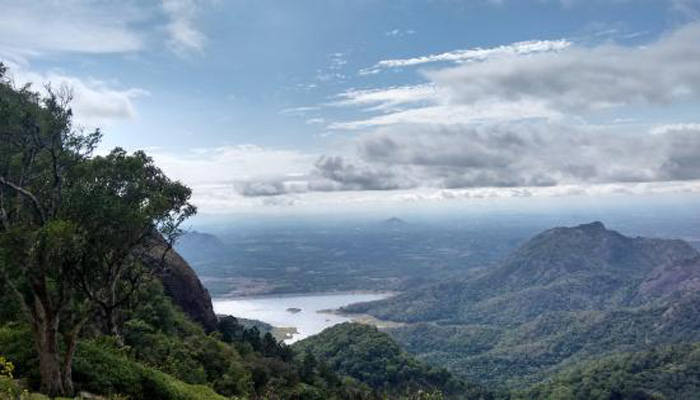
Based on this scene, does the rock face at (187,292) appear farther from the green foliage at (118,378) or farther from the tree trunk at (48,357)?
the tree trunk at (48,357)

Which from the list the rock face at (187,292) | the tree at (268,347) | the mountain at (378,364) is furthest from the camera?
the mountain at (378,364)

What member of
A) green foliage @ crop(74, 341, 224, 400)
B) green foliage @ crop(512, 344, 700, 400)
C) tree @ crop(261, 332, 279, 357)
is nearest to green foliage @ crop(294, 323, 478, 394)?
green foliage @ crop(512, 344, 700, 400)

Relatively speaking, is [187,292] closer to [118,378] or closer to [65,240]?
[118,378]

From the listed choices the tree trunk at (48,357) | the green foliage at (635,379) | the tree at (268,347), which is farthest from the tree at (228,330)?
the green foliage at (635,379)

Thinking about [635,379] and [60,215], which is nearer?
[60,215]

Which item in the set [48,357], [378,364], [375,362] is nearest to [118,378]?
[48,357]

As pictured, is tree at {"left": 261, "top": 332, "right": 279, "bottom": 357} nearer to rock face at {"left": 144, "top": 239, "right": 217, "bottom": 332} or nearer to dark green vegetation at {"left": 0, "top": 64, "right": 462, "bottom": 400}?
rock face at {"left": 144, "top": 239, "right": 217, "bottom": 332}

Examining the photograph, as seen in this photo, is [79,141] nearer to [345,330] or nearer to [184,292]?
[184,292]

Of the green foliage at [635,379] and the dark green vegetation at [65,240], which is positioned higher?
the dark green vegetation at [65,240]
